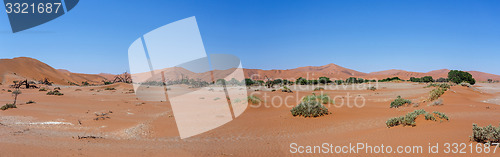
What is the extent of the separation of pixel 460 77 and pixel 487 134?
58686mm

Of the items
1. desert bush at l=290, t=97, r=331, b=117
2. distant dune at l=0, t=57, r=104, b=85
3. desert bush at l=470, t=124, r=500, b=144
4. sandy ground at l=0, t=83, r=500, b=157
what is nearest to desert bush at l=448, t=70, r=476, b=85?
sandy ground at l=0, t=83, r=500, b=157

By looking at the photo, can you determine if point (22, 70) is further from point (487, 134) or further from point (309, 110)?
point (487, 134)

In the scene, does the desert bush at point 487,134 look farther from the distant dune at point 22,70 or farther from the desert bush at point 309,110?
the distant dune at point 22,70

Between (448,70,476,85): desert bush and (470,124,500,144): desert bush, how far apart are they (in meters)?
57.0

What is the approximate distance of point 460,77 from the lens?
51.8 m

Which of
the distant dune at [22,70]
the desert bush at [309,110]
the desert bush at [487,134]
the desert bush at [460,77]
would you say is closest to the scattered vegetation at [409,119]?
the desert bush at [487,134]

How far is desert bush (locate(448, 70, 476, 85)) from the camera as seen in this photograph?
5084 centimetres

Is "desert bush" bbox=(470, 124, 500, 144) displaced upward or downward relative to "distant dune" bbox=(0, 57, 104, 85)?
downward

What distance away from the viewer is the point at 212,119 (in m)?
14.1

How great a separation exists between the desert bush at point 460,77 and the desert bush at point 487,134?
2246 inches

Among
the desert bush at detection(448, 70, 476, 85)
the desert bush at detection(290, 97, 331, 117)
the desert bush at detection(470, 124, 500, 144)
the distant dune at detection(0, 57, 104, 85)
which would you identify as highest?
the distant dune at detection(0, 57, 104, 85)

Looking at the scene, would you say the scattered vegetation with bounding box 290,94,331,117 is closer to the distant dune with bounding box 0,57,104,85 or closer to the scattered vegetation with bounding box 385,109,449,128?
the scattered vegetation with bounding box 385,109,449,128

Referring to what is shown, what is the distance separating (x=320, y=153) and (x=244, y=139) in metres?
3.15

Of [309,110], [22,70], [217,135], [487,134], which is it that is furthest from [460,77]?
[22,70]
